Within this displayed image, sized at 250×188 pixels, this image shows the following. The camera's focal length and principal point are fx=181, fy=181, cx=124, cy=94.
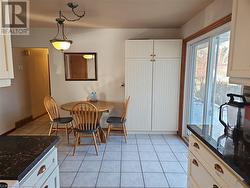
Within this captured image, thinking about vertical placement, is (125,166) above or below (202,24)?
below

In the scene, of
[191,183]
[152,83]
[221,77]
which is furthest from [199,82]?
[191,183]

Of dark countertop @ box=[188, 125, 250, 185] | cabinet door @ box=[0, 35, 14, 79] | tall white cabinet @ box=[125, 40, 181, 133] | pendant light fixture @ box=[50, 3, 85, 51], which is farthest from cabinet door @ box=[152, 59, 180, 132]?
cabinet door @ box=[0, 35, 14, 79]

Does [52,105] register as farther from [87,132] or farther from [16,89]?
[16,89]

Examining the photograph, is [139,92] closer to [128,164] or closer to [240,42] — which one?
[128,164]

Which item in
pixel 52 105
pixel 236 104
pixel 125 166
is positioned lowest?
pixel 125 166

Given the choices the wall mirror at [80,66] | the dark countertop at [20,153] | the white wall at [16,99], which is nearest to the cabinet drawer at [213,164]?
the dark countertop at [20,153]

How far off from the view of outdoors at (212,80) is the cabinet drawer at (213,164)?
0.63 meters

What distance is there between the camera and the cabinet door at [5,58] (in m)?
1.30

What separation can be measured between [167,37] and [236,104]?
3.00 metres

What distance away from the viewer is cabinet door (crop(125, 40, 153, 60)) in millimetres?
3822

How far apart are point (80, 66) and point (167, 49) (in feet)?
6.64

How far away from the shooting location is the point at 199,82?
3303mm

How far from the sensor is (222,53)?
2506 mm

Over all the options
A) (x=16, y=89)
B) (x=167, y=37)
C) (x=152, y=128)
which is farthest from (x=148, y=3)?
(x=16, y=89)
